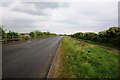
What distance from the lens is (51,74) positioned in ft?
33.0

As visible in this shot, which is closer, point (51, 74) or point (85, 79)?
point (85, 79)

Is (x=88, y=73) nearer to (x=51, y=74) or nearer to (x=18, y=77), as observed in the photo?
(x=51, y=74)

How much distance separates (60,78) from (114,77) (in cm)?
291

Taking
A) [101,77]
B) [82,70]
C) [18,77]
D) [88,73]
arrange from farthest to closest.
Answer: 1. [82,70]
2. [88,73]
3. [101,77]
4. [18,77]

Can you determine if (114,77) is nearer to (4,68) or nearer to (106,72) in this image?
(106,72)

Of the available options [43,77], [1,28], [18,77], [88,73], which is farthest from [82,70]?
[1,28]

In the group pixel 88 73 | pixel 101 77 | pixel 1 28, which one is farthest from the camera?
pixel 1 28

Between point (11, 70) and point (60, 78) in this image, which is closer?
point (60, 78)

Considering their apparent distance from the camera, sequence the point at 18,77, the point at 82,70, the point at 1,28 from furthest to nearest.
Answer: the point at 1,28
the point at 82,70
the point at 18,77

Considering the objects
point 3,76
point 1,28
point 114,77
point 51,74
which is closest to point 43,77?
point 51,74

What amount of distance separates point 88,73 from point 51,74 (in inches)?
81.8

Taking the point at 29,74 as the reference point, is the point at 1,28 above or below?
above

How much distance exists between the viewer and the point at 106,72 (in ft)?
35.5

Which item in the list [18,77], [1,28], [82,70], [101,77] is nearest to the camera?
[18,77]
